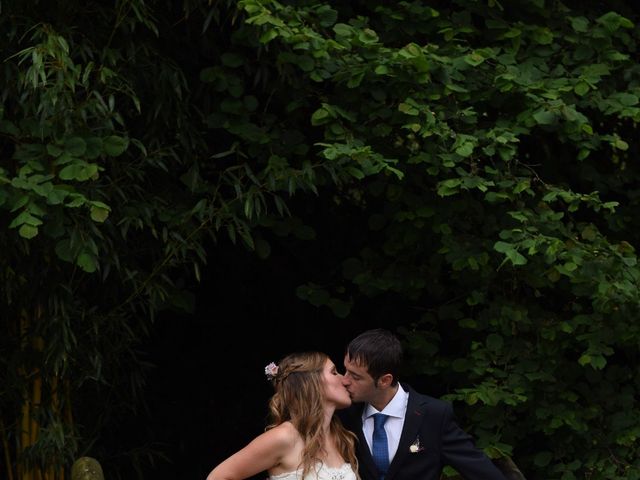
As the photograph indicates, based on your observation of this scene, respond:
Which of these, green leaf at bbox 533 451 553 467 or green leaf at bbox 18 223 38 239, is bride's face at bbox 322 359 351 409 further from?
green leaf at bbox 533 451 553 467

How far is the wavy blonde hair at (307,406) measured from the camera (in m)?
3.72

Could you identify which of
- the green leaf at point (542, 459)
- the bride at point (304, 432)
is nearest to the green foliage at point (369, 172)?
the green leaf at point (542, 459)

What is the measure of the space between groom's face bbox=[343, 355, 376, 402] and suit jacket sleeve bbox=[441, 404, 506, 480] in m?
0.27

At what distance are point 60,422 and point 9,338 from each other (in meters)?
0.45

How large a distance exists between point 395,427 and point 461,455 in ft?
0.78

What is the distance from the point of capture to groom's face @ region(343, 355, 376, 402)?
368 cm

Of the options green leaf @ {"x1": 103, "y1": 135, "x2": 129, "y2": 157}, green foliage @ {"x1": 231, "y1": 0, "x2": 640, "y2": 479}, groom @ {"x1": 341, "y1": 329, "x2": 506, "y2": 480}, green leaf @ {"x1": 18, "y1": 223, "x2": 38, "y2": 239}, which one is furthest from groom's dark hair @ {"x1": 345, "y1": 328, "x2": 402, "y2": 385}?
green leaf @ {"x1": 103, "y1": 135, "x2": 129, "y2": 157}

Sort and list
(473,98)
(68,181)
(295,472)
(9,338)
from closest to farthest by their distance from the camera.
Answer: (295,472), (68,181), (9,338), (473,98)

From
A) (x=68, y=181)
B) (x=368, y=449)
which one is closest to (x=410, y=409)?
(x=368, y=449)

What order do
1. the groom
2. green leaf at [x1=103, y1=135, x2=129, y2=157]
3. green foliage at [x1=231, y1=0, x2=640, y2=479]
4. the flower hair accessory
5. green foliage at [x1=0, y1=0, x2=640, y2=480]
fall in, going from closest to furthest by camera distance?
the groom < the flower hair accessory < green leaf at [x1=103, y1=135, x2=129, y2=157] < green foliage at [x1=0, y1=0, x2=640, y2=480] < green foliage at [x1=231, y1=0, x2=640, y2=479]

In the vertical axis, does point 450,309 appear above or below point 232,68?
below

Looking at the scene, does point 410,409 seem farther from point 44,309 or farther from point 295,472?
point 44,309

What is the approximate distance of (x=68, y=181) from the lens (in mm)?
4637

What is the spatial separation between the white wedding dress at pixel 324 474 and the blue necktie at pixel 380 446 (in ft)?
0.30
